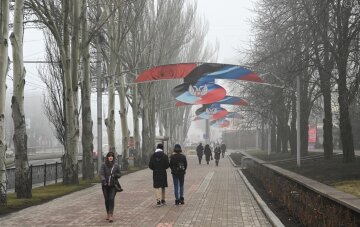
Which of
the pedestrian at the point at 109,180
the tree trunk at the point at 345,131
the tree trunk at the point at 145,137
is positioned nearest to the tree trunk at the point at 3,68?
the pedestrian at the point at 109,180

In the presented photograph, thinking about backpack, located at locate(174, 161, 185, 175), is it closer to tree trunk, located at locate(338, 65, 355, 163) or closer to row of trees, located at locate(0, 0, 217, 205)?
row of trees, located at locate(0, 0, 217, 205)

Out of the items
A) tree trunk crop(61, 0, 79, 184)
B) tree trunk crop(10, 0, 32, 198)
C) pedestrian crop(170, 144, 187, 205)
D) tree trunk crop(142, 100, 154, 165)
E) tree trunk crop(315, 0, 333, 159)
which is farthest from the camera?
tree trunk crop(142, 100, 154, 165)

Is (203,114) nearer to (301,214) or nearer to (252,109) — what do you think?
(252,109)

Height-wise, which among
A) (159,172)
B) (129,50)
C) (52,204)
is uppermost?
(129,50)

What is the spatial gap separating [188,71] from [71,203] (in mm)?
17812

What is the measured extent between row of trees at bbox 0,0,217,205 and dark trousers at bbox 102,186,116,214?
12.3 feet

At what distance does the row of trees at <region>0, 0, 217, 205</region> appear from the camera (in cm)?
1650

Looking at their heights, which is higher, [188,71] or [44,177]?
[188,71]

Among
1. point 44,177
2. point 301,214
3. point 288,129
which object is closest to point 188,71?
point 44,177

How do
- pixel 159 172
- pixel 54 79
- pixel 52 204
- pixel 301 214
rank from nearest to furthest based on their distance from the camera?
pixel 301 214, pixel 159 172, pixel 52 204, pixel 54 79

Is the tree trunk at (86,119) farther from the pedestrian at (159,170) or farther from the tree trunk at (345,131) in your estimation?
the tree trunk at (345,131)

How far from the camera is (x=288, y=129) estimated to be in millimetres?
46344

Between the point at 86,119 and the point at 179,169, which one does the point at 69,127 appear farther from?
the point at 179,169

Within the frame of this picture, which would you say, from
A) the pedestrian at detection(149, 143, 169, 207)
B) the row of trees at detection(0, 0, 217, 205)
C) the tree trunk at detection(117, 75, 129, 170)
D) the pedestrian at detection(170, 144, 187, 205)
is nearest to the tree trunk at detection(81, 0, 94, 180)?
the row of trees at detection(0, 0, 217, 205)
